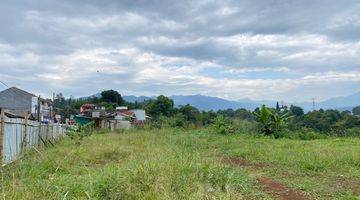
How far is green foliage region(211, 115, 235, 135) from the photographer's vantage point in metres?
24.2

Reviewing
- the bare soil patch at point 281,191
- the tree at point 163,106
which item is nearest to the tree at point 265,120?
the bare soil patch at point 281,191

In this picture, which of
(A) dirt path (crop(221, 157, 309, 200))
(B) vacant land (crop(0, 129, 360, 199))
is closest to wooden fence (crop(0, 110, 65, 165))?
(B) vacant land (crop(0, 129, 360, 199))

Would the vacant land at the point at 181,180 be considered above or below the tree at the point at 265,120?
below

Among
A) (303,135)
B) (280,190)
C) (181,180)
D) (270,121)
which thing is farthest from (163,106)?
(181,180)

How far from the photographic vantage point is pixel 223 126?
24.8m

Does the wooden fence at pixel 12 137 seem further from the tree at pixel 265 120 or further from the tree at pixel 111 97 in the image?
the tree at pixel 111 97

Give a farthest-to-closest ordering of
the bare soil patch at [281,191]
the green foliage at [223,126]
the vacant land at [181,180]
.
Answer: the green foliage at [223,126] < the bare soil patch at [281,191] < the vacant land at [181,180]

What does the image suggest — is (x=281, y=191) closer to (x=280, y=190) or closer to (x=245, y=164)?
(x=280, y=190)

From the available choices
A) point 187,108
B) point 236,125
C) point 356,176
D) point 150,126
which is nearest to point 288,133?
point 236,125

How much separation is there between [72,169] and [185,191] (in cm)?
438

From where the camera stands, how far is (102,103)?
7738 cm

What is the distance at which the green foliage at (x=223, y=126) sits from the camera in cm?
2416

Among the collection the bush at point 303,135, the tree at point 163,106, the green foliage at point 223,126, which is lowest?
the bush at point 303,135

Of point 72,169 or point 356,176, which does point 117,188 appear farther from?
point 356,176
